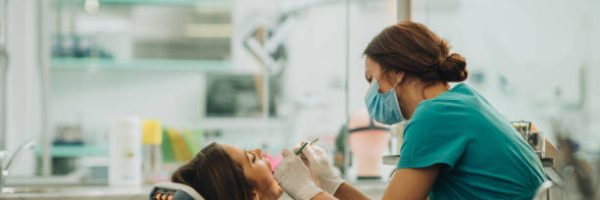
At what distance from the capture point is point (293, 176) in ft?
5.90

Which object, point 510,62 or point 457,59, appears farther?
point 510,62

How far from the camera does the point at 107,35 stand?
5.32 m

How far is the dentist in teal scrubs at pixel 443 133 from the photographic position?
5.17ft

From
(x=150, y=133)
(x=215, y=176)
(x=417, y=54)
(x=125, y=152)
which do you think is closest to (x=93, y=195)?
(x=125, y=152)

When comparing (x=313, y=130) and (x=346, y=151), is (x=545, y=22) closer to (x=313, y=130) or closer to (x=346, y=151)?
(x=346, y=151)

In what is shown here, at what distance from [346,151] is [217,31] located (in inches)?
117

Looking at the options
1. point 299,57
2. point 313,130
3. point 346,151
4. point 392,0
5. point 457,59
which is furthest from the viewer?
point 299,57

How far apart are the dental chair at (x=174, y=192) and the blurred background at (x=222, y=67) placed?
3.10 ft

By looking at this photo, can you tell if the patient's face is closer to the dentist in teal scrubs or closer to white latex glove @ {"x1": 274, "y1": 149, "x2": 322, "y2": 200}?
white latex glove @ {"x1": 274, "y1": 149, "x2": 322, "y2": 200}

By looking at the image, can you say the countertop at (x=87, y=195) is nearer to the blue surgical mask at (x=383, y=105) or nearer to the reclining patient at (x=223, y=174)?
the reclining patient at (x=223, y=174)

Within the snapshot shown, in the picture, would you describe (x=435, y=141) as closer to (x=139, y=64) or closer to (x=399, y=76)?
(x=399, y=76)

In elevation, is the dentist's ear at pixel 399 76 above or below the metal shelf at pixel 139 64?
above

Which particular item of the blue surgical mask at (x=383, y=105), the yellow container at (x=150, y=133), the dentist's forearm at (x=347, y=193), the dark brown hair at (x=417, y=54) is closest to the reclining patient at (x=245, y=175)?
the dentist's forearm at (x=347, y=193)

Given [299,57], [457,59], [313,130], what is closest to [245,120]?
[299,57]
